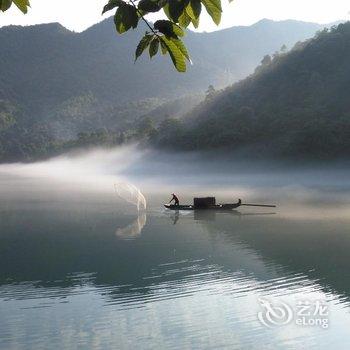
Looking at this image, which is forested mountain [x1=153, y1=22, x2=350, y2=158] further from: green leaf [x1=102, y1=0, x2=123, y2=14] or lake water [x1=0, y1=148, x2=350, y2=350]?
green leaf [x1=102, y1=0, x2=123, y2=14]

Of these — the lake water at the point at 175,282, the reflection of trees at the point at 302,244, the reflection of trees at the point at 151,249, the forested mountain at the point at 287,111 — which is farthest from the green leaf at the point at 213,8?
the forested mountain at the point at 287,111

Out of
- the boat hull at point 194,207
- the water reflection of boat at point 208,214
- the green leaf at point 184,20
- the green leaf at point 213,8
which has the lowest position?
the water reflection of boat at point 208,214

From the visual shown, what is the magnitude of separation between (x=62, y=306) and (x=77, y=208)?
3560cm

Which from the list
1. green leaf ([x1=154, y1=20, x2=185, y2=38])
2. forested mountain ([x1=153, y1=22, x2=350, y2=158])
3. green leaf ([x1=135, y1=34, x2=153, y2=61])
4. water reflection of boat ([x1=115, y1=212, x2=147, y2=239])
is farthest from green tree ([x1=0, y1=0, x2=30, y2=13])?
forested mountain ([x1=153, y1=22, x2=350, y2=158])

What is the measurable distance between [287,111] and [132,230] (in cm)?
10165

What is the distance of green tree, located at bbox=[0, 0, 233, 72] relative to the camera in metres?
3.33

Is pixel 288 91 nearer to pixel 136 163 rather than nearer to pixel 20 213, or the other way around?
pixel 136 163

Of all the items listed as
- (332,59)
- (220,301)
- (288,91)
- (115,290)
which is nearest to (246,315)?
(220,301)

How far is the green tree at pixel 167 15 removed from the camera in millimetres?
3328

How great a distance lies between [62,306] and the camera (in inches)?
794

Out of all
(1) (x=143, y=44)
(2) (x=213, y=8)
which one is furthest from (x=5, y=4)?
(2) (x=213, y=8)

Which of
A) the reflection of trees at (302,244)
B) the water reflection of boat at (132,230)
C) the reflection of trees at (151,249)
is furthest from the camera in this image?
the water reflection of boat at (132,230)

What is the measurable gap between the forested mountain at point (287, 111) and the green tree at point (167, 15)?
4405 inches

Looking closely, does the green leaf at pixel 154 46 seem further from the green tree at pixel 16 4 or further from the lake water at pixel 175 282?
the lake water at pixel 175 282
